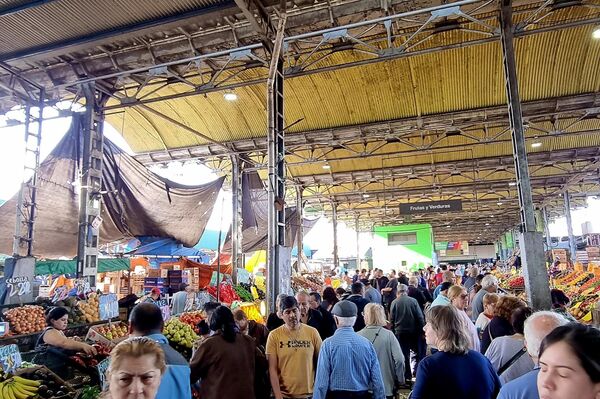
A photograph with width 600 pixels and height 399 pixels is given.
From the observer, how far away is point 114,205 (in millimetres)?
10023

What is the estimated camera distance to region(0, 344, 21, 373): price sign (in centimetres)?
346

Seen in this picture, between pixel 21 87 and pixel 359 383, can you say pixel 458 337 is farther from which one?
pixel 21 87

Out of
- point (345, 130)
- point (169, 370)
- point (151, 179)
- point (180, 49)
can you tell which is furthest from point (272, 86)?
point (169, 370)

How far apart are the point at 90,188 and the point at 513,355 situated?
9.42 meters

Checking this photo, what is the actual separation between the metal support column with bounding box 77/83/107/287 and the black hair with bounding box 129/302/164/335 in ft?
25.0

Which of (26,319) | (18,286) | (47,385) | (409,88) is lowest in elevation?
(47,385)

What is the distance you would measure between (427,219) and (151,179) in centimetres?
3151

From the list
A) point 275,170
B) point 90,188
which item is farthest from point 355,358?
point 90,188

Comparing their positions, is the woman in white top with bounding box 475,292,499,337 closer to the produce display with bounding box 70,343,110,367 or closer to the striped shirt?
the striped shirt

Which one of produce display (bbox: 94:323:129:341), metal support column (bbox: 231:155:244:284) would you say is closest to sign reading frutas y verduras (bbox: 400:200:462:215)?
metal support column (bbox: 231:155:244:284)

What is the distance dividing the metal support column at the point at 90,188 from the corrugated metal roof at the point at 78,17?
1.84 metres

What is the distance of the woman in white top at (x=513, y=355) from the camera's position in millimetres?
2922

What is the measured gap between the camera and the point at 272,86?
8289 millimetres

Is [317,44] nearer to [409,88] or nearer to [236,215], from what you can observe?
[409,88]
